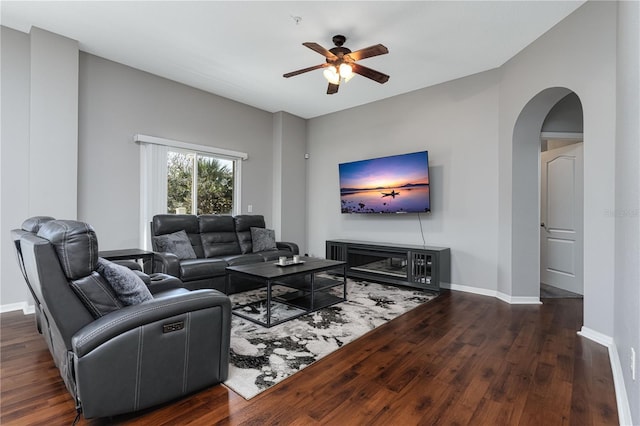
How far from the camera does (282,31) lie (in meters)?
3.21

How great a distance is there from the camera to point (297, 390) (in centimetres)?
189

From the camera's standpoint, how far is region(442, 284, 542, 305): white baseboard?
3.71m

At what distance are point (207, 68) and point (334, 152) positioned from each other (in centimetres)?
266

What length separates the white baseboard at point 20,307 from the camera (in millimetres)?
3256

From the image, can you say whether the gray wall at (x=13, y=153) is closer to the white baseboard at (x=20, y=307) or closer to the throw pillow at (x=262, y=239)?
the white baseboard at (x=20, y=307)

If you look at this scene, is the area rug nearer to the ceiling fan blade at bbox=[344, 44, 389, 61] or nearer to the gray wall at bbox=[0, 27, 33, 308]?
the gray wall at bbox=[0, 27, 33, 308]

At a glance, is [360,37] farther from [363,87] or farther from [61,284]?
[61,284]

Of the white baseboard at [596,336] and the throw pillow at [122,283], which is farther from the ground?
the throw pillow at [122,283]

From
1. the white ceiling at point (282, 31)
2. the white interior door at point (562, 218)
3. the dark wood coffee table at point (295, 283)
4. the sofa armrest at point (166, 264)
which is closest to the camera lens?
the white ceiling at point (282, 31)

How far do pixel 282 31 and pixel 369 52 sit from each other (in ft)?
3.33

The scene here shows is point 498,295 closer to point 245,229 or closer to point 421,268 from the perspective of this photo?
point 421,268

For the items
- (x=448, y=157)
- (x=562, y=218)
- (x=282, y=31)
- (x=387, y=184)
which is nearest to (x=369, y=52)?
(x=282, y=31)

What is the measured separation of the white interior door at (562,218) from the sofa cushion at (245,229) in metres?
4.45

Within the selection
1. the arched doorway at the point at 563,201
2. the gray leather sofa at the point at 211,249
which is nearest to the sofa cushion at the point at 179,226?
the gray leather sofa at the point at 211,249
